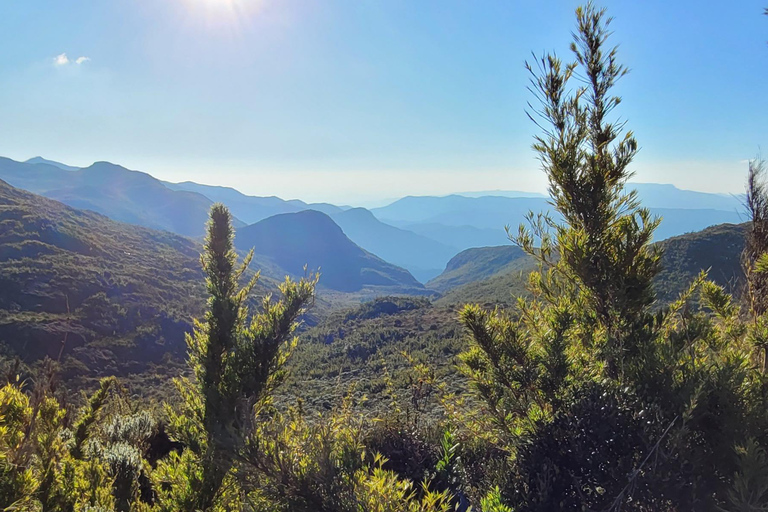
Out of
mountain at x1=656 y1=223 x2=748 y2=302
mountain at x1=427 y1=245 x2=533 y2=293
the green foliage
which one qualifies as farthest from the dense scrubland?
mountain at x1=427 y1=245 x2=533 y2=293

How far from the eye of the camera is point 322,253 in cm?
16362

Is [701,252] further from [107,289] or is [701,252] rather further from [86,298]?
[107,289]

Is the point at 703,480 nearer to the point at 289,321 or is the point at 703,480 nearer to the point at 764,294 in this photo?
the point at 764,294

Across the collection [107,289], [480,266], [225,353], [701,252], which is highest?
[225,353]

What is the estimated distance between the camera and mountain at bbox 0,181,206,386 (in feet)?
100

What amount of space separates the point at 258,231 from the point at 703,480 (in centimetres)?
18421

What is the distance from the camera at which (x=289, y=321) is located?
12.0ft

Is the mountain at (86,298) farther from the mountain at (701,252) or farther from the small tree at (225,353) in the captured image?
the mountain at (701,252)

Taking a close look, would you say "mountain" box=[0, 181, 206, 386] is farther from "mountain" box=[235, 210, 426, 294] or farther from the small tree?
"mountain" box=[235, 210, 426, 294]

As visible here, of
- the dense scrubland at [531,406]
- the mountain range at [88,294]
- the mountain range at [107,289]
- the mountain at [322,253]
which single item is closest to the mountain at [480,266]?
the mountain at [322,253]

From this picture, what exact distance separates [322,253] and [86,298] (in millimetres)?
126193

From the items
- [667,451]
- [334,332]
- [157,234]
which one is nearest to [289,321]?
[667,451]

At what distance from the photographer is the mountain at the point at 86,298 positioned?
3048 cm

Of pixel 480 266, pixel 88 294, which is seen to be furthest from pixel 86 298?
pixel 480 266
